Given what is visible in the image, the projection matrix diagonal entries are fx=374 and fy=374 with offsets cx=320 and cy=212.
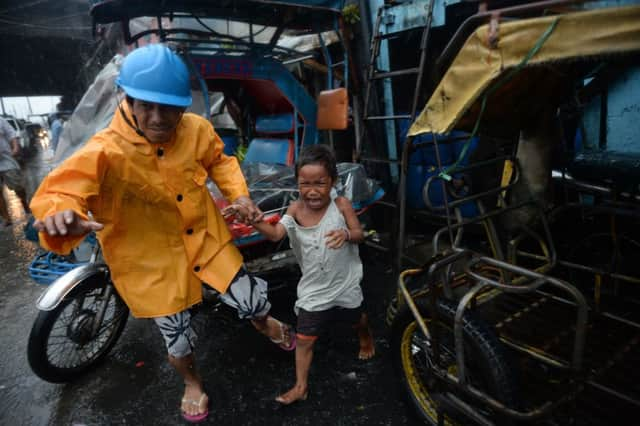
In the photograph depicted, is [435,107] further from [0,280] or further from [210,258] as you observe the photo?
[0,280]

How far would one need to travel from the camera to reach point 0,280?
15.4ft

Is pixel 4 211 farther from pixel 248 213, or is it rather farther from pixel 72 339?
pixel 248 213

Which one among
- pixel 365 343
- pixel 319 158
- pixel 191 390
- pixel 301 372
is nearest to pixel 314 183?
pixel 319 158

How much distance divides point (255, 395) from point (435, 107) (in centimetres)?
213

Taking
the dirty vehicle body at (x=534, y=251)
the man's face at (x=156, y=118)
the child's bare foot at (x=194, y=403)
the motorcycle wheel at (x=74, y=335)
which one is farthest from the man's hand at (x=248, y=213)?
the motorcycle wheel at (x=74, y=335)

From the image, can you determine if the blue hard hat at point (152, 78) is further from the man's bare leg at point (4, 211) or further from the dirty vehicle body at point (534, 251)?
the man's bare leg at point (4, 211)

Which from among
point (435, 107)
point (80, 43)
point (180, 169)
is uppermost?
point (80, 43)

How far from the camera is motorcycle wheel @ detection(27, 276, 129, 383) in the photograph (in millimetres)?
2529

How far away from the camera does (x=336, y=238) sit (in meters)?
2.13

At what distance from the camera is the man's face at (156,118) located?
71.8 inches

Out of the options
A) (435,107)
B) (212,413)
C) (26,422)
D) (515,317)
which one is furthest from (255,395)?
(435,107)

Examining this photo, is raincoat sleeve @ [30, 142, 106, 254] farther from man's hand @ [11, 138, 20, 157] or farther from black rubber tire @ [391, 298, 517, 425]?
man's hand @ [11, 138, 20, 157]

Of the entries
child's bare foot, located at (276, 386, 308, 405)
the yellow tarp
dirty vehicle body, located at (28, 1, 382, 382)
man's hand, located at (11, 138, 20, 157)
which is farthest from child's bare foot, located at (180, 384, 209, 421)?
man's hand, located at (11, 138, 20, 157)

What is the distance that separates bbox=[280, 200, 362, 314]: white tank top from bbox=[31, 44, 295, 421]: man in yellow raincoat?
32 centimetres
